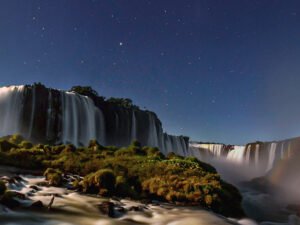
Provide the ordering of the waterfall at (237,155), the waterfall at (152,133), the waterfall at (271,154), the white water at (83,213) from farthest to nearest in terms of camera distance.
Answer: the waterfall at (237,155) < the waterfall at (152,133) < the waterfall at (271,154) < the white water at (83,213)

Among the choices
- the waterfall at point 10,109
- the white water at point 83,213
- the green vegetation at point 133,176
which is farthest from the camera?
the waterfall at point 10,109

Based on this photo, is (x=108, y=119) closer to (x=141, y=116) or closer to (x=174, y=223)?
(x=141, y=116)

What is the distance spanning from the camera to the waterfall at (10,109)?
129 feet

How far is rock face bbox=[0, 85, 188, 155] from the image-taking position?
39.8m

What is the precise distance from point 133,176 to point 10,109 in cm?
2686

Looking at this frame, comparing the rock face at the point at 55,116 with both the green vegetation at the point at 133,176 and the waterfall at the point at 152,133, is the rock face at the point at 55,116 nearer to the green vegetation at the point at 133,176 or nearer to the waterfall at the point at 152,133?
the waterfall at the point at 152,133

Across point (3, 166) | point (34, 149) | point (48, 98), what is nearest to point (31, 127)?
point (48, 98)

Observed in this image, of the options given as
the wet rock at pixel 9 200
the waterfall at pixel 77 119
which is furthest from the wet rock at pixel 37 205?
the waterfall at pixel 77 119

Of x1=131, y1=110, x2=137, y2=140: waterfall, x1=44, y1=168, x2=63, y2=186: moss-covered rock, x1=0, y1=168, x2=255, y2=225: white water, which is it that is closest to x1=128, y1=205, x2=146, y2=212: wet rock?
x1=0, y1=168, x2=255, y2=225: white water

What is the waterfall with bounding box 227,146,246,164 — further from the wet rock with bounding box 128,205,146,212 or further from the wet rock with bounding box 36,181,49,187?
the wet rock with bounding box 128,205,146,212

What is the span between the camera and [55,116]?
141 ft

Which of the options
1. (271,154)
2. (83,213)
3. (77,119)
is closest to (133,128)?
(77,119)

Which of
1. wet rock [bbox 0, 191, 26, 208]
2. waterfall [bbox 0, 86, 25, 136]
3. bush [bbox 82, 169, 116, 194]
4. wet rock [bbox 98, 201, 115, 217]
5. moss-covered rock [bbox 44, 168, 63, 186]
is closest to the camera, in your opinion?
wet rock [bbox 0, 191, 26, 208]

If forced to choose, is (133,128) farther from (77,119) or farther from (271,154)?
(271,154)
